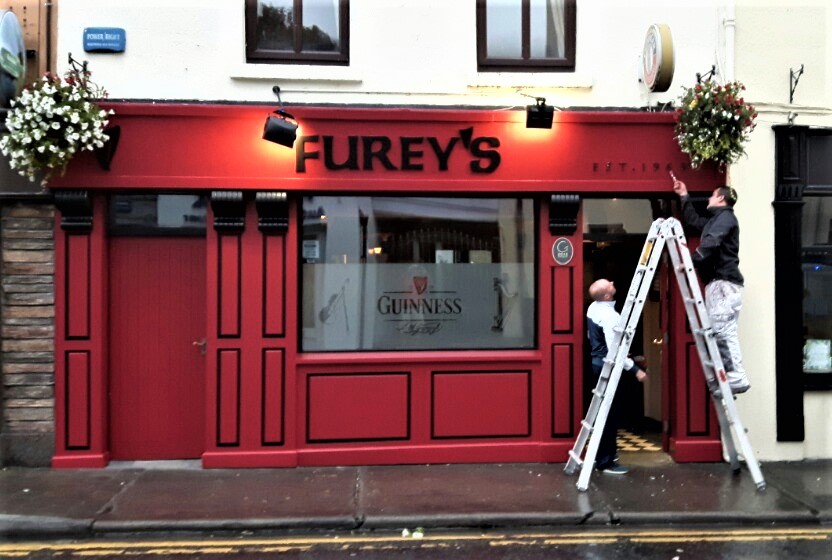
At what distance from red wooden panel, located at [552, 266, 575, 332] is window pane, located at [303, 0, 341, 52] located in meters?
3.32

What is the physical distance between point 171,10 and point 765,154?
20.7 ft

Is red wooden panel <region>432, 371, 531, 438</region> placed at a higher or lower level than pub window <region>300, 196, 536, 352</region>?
lower

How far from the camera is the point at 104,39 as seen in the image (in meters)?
7.74

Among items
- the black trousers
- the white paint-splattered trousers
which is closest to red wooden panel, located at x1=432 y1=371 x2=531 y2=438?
the black trousers

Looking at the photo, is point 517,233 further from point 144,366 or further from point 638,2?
point 144,366

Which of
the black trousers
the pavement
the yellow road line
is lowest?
the yellow road line

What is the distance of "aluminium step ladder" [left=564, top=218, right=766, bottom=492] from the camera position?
7.15m

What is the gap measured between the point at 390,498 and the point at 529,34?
502cm

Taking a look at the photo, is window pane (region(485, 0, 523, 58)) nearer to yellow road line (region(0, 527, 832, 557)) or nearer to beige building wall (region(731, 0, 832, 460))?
beige building wall (region(731, 0, 832, 460))

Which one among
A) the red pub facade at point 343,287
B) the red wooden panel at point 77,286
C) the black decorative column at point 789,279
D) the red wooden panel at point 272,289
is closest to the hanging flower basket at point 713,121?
the red pub facade at point 343,287

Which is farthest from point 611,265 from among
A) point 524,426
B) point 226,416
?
point 226,416

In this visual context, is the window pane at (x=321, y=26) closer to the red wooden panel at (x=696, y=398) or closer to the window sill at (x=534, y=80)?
the window sill at (x=534, y=80)

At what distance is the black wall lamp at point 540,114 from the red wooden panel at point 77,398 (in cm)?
499

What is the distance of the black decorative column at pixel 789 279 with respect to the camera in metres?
8.19
